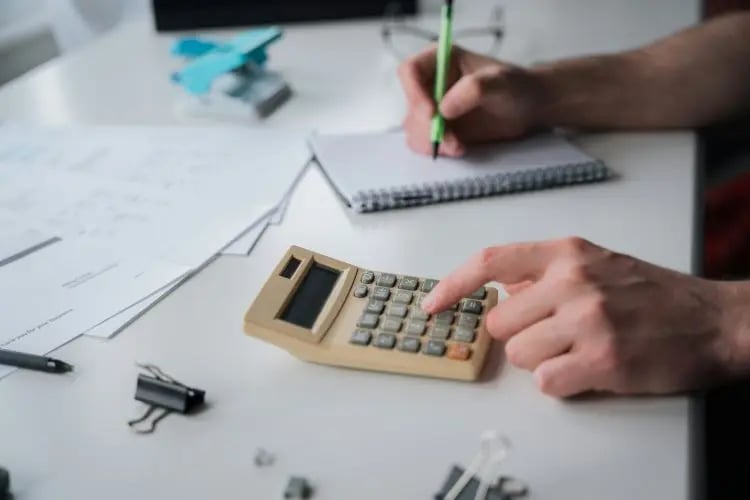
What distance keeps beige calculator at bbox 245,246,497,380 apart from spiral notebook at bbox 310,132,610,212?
0.17 m

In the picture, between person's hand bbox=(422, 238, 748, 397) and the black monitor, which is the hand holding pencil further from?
the black monitor

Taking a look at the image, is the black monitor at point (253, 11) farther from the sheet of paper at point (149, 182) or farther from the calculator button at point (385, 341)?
the calculator button at point (385, 341)

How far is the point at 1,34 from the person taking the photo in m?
1.45

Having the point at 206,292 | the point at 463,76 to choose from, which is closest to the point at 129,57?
the point at 463,76

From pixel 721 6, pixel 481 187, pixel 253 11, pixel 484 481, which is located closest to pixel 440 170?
pixel 481 187

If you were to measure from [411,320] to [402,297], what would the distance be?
0.09 feet

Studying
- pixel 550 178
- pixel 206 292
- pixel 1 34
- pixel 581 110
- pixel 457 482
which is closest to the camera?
pixel 457 482

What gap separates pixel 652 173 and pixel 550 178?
0.11 m

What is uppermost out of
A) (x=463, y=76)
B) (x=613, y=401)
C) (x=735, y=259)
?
(x=463, y=76)

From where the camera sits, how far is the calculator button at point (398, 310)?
0.57 meters

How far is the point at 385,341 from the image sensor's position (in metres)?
0.54

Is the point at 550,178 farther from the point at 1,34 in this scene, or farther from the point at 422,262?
the point at 1,34

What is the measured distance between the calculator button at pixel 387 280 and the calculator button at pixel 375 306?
0.02 metres

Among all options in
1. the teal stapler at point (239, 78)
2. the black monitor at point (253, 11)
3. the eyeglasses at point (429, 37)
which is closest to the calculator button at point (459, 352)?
the teal stapler at point (239, 78)
